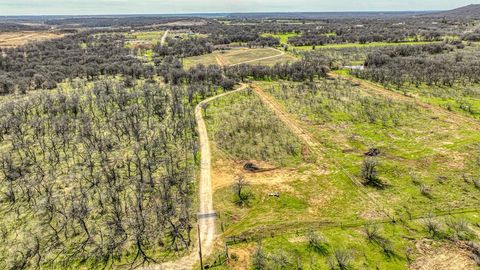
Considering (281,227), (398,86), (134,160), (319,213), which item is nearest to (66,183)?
(134,160)

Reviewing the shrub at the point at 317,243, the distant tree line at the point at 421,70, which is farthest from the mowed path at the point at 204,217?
the distant tree line at the point at 421,70

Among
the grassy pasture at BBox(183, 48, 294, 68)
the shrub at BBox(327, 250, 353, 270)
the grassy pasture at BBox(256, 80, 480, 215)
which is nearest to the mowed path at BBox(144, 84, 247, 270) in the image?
the shrub at BBox(327, 250, 353, 270)

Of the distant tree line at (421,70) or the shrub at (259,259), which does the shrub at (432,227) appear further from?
the distant tree line at (421,70)

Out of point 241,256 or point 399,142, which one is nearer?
point 241,256

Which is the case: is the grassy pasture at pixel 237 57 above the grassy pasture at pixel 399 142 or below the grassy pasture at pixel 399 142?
above

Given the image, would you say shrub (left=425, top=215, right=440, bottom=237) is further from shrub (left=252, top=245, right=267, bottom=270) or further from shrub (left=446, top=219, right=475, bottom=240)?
shrub (left=252, top=245, right=267, bottom=270)

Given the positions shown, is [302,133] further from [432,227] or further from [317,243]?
[317,243]

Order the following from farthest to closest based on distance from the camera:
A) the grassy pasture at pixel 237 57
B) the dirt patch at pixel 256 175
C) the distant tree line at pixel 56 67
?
1. the grassy pasture at pixel 237 57
2. the distant tree line at pixel 56 67
3. the dirt patch at pixel 256 175

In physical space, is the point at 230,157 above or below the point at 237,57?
below

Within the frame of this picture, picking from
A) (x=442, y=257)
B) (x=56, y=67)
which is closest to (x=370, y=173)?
(x=442, y=257)
